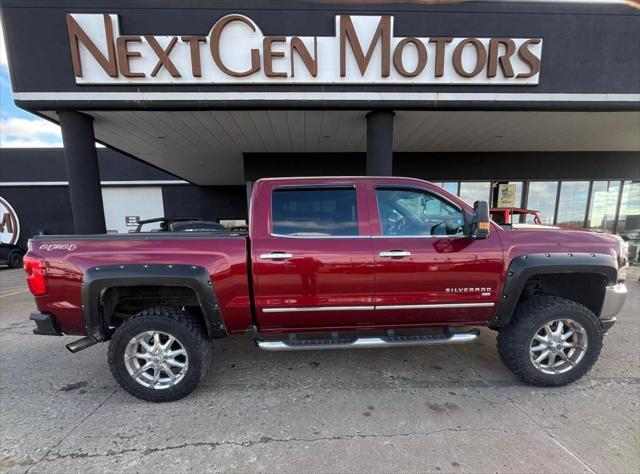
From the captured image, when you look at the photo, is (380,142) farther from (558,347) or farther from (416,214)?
(558,347)

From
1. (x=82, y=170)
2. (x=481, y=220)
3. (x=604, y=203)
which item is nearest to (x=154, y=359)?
(x=481, y=220)

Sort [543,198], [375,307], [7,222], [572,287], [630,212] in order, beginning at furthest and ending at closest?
1. [7,222]
2. [630,212]
3. [543,198]
4. [572,287]
5. [375,307]

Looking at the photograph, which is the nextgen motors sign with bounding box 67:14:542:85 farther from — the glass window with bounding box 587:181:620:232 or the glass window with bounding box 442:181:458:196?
the glass window with bounding box 587:181:620:232

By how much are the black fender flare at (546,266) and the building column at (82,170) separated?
6705mm

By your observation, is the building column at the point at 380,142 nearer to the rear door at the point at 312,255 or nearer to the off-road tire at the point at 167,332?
the rear door at the point at 312,255

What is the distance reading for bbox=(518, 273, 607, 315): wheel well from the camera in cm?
294

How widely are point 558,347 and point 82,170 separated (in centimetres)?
751

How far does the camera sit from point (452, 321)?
2885 mm

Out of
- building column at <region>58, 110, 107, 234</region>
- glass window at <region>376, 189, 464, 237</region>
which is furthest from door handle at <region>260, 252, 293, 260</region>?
building column at <region>58, 110, 107, 234</region>

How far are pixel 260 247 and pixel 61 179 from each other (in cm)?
1740

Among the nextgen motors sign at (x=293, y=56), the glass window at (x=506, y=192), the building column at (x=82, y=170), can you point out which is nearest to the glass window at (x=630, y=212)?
the glass window at (x=506, y=192)

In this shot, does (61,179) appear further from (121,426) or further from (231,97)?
(121,426)

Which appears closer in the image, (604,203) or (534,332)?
(534,332)

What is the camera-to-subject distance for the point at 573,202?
10617 millimetres
